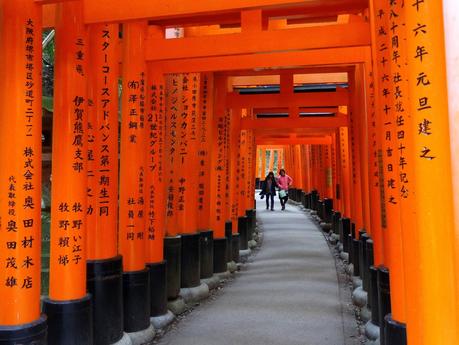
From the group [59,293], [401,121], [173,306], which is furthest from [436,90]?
[173,306]

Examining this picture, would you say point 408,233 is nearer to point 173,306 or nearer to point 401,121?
point 401,121

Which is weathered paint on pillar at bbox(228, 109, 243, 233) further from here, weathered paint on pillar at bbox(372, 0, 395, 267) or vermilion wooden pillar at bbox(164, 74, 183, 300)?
weathered paint on pillar at bbox(372, 0, 395, 267)

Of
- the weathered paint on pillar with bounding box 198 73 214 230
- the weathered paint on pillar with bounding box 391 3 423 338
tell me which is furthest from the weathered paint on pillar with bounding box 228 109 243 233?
the weathered paint on pillar with bounding box 391 3 423 338

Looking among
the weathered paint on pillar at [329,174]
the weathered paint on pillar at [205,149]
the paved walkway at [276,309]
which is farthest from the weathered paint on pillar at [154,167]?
the weathered paint on pillar at [329,174]

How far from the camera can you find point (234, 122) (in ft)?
28.3

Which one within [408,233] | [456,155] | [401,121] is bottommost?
[408,233]

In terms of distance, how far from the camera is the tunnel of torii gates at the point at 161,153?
167cm

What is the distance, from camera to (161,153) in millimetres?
4551

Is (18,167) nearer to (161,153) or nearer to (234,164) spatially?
(161,153)

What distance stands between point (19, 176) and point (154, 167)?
1845mm

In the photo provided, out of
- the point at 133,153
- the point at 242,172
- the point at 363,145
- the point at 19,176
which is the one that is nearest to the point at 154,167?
the point at 133,153

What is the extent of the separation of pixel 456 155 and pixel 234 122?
7074 millimetres

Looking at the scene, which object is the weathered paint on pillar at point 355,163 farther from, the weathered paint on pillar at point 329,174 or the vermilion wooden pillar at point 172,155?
the weathered paint on pillar at point 329,174

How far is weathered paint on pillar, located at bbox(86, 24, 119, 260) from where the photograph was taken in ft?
11.5
